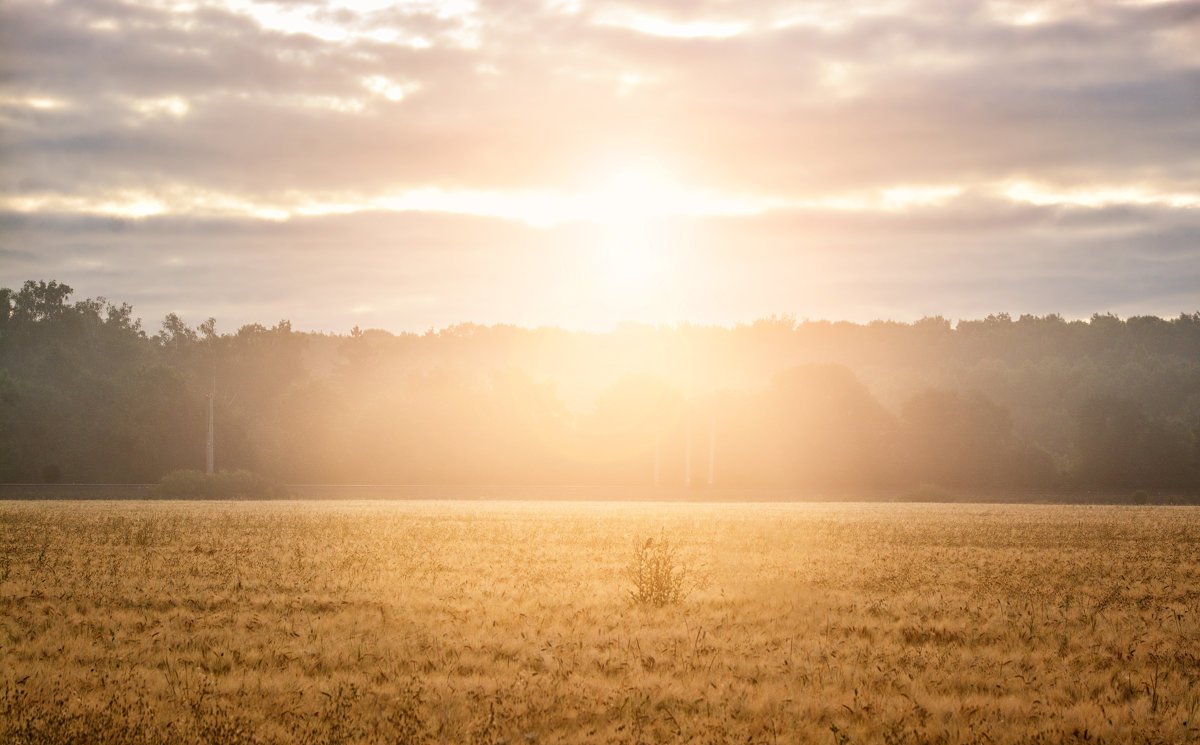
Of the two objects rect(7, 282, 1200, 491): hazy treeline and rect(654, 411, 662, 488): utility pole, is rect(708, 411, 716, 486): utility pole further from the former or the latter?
rect(654, 411, 662, 488): utility pole

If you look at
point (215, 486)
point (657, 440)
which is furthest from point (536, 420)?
point (215, 486)

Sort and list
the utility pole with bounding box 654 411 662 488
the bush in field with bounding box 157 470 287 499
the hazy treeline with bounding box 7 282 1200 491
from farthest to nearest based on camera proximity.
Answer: the utility pole with bounding box 654 411 662 488 < the hazy treeline with bounding box 7 282 1200 491 < the bush in field with bounding box 157 470 287 499

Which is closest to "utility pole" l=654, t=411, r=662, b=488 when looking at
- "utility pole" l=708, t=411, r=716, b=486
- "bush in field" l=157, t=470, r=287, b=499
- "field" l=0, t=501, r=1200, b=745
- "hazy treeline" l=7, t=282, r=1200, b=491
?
"hazy treeline" l=7, t=282, r=1200, b=491

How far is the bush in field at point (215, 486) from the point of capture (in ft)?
257

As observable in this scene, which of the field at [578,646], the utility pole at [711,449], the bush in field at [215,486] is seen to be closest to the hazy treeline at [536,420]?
the utility pole at [711,449]

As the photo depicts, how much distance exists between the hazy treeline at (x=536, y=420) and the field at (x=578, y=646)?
73514 millimetres

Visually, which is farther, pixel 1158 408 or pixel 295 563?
pixel 1158 408

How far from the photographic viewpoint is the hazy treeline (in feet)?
315

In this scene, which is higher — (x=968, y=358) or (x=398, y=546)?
(x=968, y=358)

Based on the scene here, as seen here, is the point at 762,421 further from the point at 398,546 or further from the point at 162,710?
the point at 162,710

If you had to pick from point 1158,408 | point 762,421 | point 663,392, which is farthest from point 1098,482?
point 663,392

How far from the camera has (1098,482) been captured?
3910 inches

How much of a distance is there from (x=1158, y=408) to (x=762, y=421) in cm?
4892

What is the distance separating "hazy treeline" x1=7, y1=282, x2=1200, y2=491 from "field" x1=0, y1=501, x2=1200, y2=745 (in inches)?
2894
